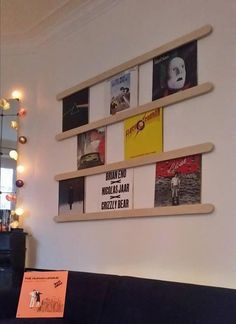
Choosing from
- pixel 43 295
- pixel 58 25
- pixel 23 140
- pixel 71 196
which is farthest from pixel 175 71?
pixel 23 140

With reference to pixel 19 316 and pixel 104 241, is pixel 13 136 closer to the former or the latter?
pixel 104 241

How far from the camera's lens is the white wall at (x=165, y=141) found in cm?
205

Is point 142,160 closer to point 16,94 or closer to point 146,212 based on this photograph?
point 146,212

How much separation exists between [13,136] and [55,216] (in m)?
0.90

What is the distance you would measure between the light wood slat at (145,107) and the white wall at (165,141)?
0.04m

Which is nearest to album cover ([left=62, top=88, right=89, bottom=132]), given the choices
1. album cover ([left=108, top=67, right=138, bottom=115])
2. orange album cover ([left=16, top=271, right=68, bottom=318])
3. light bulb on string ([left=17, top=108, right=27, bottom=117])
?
album cover ([left=108, top=67, right=138, bottom=115])

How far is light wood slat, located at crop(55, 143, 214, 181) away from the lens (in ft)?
7.07

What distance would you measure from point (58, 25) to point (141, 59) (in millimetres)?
1059

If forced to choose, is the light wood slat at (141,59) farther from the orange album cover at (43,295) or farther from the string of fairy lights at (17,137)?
the orange album cover at (43,295)

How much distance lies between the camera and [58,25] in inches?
130

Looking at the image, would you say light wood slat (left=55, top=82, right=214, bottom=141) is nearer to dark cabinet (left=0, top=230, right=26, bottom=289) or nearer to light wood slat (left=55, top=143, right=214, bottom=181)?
light wood slat (left=55, top=143, right=214, bottom=181)

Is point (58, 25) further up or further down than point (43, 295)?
further up

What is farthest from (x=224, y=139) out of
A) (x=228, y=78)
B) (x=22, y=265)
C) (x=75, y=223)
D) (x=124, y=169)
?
(x=22, y=265)

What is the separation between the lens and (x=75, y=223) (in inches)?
116
